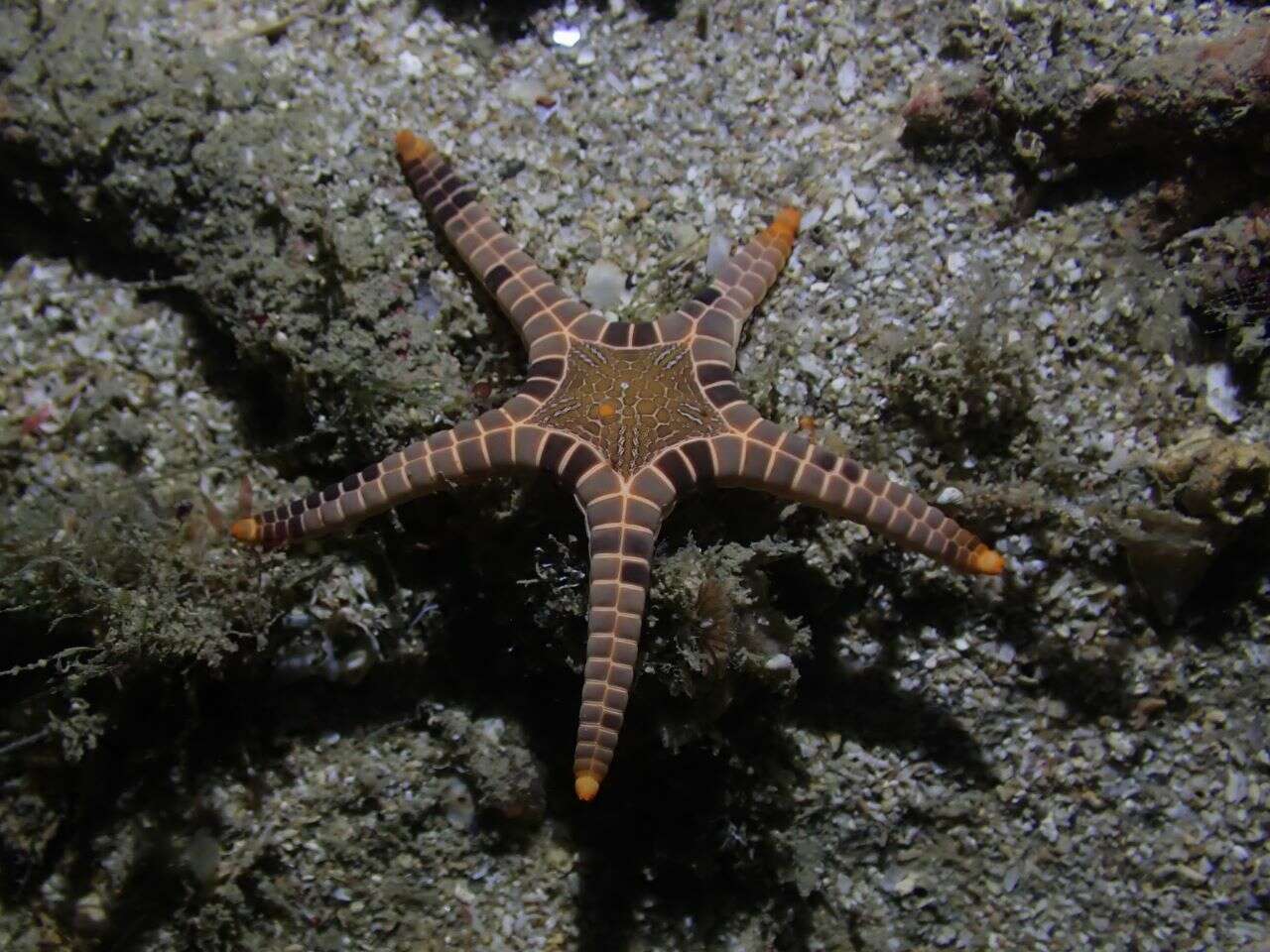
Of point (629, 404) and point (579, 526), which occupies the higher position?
point (629, 404)

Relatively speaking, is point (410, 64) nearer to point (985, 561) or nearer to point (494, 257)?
point (494, 257)

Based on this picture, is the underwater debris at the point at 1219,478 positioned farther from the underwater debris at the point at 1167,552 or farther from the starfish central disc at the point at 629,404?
the starfish central disc at the point at 629,404

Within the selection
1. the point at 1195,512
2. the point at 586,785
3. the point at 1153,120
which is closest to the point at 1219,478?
the point at 1195,512

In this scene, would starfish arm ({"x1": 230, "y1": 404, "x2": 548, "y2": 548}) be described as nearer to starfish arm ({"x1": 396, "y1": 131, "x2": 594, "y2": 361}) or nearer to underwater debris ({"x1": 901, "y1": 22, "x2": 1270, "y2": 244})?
starfish arm ({"x1": 396, "y1": 131, "x2": 594, "y2": 361})

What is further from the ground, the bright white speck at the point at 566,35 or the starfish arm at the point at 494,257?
the bright white speck at the point at 566,35

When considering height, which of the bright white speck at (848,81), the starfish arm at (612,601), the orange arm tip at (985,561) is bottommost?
the starfish arm at (612,601)

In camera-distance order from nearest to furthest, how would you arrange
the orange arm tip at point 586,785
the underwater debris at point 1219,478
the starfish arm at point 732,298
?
the orange arm tip at point 586,785, the starfish arm at point 732,298, the underwater debris at point 1219,478

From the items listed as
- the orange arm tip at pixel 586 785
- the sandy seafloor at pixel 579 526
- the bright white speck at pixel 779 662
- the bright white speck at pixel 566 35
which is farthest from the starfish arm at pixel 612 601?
the bright white speck at pixel 566 35

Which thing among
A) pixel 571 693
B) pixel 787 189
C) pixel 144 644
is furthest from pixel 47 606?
pixel 787 189
